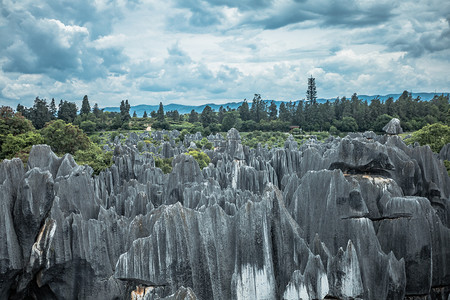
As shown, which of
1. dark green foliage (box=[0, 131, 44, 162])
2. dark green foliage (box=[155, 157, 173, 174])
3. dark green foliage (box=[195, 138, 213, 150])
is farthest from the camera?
dark green foliage (box=[195, 138, 213, 150])

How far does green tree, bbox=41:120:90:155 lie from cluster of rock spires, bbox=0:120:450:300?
24.1m

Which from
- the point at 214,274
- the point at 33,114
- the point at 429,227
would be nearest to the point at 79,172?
the point at 214,274

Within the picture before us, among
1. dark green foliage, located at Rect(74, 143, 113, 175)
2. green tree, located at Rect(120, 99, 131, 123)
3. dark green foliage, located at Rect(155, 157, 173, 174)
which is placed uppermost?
green tree, located at Rect(120, 99, 131, 123)

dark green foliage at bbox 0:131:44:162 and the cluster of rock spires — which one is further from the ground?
dark green foliage at bbox 0:131:44:162

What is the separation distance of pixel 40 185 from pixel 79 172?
2.82 metres

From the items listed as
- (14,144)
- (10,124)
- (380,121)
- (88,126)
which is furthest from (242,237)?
(88,126)

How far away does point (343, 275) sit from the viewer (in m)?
12.6

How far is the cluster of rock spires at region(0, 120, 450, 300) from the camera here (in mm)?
12070

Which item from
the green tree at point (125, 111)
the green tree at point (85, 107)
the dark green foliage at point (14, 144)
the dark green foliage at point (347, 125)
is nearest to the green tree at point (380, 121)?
the dark green foliage at point (347, 125)

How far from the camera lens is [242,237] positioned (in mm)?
12234

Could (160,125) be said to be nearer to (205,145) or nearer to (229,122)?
(229,122)

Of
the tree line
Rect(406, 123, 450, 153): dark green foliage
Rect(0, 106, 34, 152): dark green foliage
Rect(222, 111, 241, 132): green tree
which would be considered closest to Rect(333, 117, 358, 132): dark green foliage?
the tree line

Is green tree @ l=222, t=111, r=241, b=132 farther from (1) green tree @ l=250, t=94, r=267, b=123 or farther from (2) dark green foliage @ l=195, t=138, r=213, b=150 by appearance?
(2) dark green foliage @ l=195, t=138, r=213, b=150

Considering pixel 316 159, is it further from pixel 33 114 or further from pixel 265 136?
pixel 33 114
